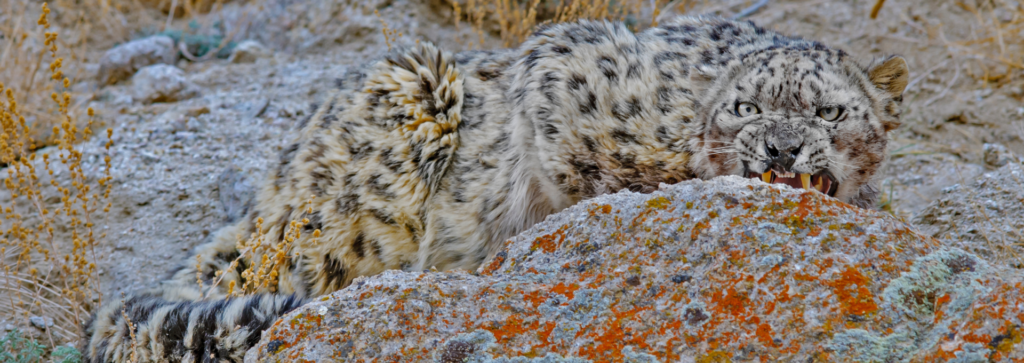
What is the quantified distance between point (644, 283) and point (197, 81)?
237 inches

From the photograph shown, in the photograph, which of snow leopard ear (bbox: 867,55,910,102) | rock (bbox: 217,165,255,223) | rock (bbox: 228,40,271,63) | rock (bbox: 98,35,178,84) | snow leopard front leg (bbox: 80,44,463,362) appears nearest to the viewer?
snow leopard ear (bbox: 867,55,910,102)

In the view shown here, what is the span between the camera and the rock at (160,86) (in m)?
7.07

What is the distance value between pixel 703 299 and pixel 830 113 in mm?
1449

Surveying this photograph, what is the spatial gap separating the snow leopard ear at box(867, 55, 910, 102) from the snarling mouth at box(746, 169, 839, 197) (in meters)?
0.56

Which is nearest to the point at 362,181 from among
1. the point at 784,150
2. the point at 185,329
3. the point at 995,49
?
the point at 185,329

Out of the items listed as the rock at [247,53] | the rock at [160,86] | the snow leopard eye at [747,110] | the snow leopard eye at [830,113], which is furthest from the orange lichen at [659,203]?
the rock at [247,53]

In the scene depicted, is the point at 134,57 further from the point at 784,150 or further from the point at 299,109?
the point at 784,150

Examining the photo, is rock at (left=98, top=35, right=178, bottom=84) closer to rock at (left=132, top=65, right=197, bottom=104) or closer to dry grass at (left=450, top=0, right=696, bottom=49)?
rock at (left=132, top=65, right=197, bottom=104)

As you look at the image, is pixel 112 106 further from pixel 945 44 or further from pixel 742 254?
pixel 945 44

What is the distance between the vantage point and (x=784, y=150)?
324 centimetres

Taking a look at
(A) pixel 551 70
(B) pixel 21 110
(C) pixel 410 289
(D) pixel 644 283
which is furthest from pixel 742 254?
(B) pixel 21 110

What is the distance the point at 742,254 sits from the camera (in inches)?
100.0

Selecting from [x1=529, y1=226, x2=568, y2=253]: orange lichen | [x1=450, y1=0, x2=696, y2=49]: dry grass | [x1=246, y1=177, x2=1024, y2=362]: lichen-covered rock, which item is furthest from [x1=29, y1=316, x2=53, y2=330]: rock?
[x1=450, y1=0, x2=696, y2=49]: dry grass

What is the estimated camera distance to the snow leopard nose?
127 inches
